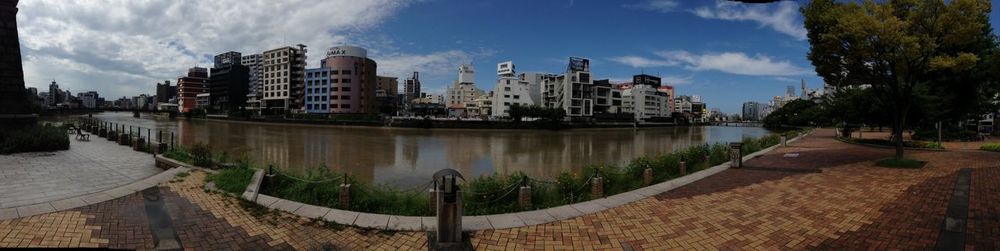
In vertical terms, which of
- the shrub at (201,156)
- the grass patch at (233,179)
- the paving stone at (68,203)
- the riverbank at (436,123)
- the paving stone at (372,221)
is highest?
the riverbank at (436,123)

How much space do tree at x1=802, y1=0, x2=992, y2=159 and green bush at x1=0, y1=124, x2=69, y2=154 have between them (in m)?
25.2

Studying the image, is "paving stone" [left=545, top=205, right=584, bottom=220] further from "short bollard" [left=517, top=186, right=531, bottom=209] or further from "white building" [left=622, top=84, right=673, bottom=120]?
"white building" [left=622, top=84, right=673, bottom=120]

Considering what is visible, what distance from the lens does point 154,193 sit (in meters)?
7.18

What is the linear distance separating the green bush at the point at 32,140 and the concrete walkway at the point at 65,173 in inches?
20.6

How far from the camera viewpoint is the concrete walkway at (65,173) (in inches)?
290

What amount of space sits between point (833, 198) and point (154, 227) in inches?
424

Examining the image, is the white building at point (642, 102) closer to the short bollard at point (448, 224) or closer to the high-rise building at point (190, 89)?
the short bollard at point (448, 224)

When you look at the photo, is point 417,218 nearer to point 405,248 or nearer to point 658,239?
point 405,248

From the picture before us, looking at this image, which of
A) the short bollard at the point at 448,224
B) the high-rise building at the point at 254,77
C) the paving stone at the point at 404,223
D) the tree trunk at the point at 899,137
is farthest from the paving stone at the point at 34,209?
the high-rise building at the point at 254,77

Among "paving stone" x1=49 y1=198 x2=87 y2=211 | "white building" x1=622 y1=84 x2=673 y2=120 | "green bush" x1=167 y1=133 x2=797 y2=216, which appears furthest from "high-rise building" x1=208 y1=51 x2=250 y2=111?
"paving stone" x1=49 y1=198 x2=87 y2=211

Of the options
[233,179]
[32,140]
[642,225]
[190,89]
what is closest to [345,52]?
[190,89]

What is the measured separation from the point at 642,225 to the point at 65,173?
42.7 ft

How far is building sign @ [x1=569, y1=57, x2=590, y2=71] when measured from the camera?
257 ft

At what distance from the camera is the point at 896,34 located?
10.6 metres
